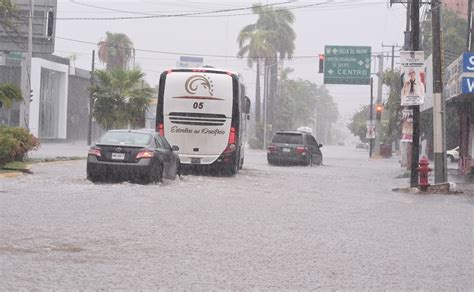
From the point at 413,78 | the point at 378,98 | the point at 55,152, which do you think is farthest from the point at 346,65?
the point at 413,78

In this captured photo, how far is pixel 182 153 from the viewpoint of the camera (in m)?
22.8

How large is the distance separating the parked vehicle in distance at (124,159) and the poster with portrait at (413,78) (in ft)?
25.3

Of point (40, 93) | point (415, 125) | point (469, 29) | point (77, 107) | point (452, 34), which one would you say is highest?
point (452, 34)

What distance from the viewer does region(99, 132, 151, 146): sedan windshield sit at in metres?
17.4

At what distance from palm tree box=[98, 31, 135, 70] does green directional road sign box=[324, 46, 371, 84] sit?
26929mm

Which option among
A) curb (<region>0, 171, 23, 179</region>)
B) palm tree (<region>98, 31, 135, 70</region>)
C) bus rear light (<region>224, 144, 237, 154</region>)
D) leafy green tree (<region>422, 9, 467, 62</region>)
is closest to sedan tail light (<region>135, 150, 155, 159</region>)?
curb (<region>0, 171, 23, 179</region>)

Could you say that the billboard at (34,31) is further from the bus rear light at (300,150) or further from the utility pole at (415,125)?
the utility pole at (415,125)

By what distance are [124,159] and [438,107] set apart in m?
9.35

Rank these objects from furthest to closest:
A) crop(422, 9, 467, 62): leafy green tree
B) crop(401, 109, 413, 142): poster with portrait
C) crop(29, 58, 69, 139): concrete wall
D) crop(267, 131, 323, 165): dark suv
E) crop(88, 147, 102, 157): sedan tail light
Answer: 1. crop(29, 58, 69, 139): concrete wall
2. crop(422, 9, 467, 62): leafy green tree
3. crop(267, 131, 323, 165): dark suv
4. crop(401, 109, 413, 142): poster with portrait
5. crop(88, 147, 102, 157): sedan tail light

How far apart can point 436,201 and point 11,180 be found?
1070 cm

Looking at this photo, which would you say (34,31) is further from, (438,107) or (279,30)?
(279,30)

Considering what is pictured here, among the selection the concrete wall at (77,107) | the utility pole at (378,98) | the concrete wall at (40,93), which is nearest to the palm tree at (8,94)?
the concrete wall at (40,93)

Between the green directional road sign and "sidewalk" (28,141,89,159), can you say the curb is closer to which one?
"sidewalk" (28,141,89,159)

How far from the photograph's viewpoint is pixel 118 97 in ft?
107
